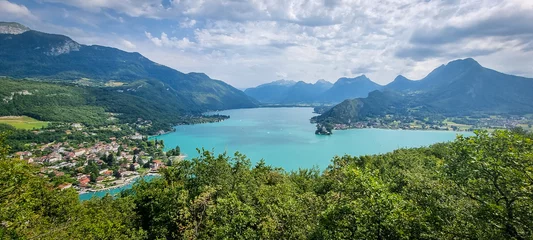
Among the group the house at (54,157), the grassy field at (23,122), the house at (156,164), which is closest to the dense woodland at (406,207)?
the house at (156,164)

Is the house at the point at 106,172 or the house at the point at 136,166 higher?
the house at the point at 136,166

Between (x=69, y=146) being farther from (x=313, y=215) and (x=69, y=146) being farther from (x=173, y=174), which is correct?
(x=313, y=215)

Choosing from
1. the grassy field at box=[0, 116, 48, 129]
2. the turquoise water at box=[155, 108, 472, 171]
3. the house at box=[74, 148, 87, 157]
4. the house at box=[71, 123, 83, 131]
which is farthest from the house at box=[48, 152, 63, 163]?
the house at box=[71, 123, 83, 131]

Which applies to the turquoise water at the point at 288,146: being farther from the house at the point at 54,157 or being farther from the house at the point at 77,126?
the house at the point at 77,126

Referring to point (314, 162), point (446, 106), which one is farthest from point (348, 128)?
point (446, 106)

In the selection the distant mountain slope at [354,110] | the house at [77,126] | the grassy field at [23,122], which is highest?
the distant mountain slope at [354,110]
